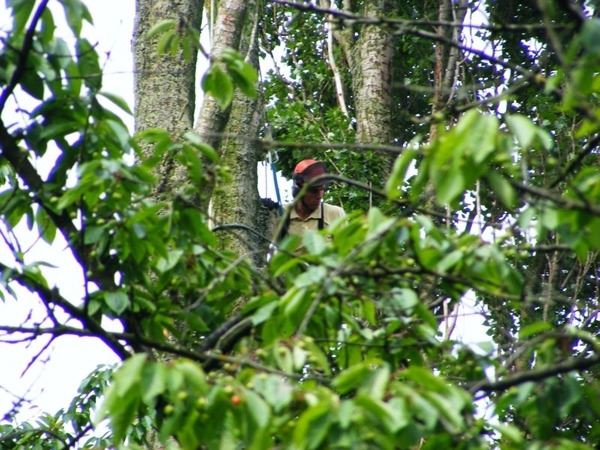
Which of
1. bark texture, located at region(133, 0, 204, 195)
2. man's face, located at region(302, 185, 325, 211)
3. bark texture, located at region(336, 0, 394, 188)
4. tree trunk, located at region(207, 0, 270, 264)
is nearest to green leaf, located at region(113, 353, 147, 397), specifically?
bark texture, located at region(133, 0, 204, 195)

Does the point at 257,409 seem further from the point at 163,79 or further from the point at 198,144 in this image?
the point at 163,79

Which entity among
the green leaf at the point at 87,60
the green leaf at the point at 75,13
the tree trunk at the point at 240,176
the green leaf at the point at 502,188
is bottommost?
the green leaf at the point at 502,188

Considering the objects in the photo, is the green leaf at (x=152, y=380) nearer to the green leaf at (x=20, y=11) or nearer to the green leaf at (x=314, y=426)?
the green leaf at (x=314, y=426)

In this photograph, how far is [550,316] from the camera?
7547mm

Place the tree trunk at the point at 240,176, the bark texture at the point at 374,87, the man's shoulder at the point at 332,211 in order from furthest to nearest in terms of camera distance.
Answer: the bark texture at the point at 374,87 → the man's shoulder at the point at 332,211 → the tree trunk at the point at 240,176

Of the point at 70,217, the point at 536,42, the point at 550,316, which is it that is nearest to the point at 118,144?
the point at 70,217

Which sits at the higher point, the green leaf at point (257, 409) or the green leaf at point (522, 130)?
the green leaf at point (522, 130)

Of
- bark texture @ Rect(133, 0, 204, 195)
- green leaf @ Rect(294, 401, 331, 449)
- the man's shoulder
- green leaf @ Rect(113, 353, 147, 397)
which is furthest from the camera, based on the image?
the man's shoulder

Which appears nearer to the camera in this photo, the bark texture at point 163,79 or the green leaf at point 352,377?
the green leaf at point 352,377

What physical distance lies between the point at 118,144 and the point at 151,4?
1.85 meters

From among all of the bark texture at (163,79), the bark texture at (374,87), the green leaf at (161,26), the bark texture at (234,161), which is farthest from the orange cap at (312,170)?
the green leaf at (161,26)

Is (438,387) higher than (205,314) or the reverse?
the reverse

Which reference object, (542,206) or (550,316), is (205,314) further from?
(550,316)

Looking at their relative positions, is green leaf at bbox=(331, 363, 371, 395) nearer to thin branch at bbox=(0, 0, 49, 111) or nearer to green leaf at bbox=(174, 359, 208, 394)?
green leaf at bbox=(174, 359, 208, 394)
